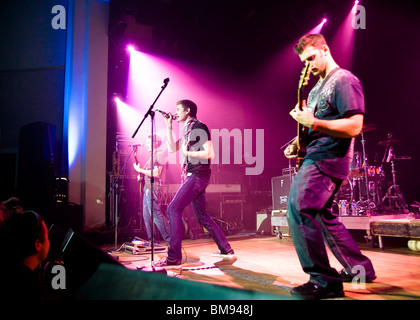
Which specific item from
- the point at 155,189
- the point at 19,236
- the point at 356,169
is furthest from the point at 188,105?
the point at 356,169

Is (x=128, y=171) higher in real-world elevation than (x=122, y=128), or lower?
lower

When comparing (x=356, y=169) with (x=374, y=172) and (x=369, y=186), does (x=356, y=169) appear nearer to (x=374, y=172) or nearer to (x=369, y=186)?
(x=374, y=172)

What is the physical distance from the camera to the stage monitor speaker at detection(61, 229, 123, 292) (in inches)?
76.9

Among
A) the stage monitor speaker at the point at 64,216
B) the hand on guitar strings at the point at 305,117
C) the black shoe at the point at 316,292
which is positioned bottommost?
the black shoe at the point at 316,292

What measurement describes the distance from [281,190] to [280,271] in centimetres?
428

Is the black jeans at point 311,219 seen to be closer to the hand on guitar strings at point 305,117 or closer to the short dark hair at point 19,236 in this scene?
the hand on guitar strings at point 305,117

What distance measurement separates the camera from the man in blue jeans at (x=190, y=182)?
151 inches

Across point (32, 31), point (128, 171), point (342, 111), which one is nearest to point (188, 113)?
point (342, 111)

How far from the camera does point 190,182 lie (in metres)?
3.89

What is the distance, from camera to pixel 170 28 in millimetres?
7910

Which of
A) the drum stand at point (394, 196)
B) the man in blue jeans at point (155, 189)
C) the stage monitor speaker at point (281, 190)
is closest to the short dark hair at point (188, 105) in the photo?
the man in blue jeans at point (155, 189)

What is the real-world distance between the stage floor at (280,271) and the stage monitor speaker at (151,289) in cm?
171

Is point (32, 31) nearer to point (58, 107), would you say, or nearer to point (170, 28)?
point (58, 107)
